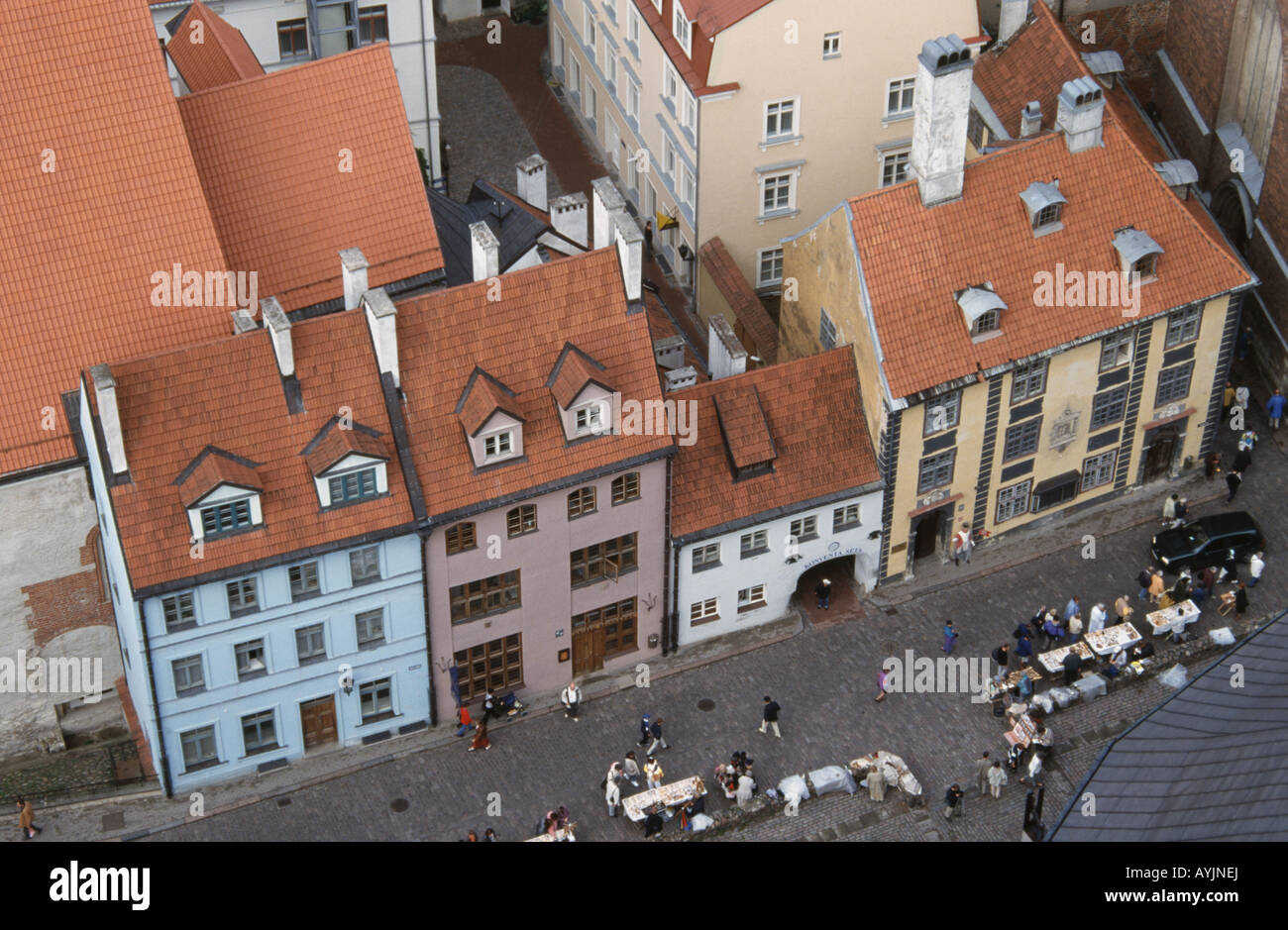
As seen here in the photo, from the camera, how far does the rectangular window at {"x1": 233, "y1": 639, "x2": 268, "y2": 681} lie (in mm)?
74000

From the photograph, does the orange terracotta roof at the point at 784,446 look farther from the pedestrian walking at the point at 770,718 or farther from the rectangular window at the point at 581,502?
the pedestrian walking at the point at 770,718

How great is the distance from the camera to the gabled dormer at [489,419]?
238 feet


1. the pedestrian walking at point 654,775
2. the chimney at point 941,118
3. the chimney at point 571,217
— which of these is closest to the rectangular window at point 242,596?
the pedestrian walking at point 654,775

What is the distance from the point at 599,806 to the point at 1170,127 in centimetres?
A: 4319

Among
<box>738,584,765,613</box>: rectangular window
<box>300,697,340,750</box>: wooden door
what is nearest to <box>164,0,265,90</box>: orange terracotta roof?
<box>300,697,340,750</box>: wooden door

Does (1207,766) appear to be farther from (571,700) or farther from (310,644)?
(310,644)

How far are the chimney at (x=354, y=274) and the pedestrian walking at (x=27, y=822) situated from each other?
20058 millimetres

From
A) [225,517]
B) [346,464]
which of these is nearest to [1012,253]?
[346,464]

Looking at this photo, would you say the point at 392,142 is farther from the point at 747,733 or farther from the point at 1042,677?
the point at 1042,677

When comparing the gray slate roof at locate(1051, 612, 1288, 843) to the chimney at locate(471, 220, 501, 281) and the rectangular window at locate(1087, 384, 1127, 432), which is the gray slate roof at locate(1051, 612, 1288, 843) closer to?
the rectangular window at locate(1087, 384, 1127, 432)

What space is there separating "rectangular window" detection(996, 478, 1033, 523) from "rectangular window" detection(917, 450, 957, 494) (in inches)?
122

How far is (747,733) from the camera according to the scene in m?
78.7

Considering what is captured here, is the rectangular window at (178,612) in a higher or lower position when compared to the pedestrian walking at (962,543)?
lower

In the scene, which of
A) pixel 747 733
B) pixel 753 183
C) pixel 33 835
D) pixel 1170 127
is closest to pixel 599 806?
pixel 747 733
